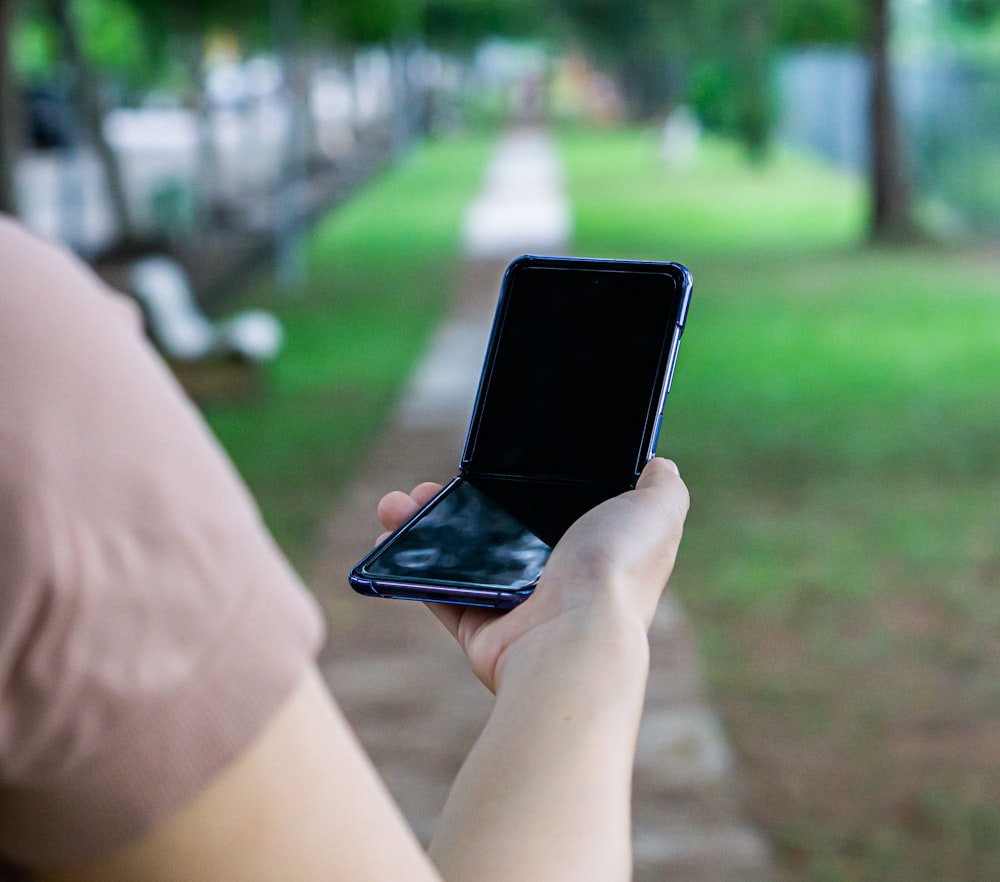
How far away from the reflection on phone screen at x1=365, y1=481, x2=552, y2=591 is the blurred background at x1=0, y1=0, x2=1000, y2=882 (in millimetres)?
2804

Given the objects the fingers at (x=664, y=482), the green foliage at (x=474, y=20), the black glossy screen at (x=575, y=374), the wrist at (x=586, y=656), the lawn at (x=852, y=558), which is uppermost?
the black glossy screen at (x=575, y=374)

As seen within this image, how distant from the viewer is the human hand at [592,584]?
132cm

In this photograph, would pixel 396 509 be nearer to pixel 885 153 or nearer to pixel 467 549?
pixel 467 549

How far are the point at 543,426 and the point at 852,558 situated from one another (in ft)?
17.2

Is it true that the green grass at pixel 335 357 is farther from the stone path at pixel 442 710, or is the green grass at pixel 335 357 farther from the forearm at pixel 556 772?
the forearm at pixel 556 772

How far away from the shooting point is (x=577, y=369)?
4.78 ft

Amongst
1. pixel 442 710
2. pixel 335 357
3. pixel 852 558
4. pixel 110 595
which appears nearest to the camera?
pixel 110 595

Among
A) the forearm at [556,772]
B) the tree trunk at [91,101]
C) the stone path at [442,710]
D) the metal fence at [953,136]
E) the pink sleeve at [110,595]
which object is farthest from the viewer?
the metal fence at [953,136]

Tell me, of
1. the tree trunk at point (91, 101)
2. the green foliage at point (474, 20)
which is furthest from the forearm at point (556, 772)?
the green foliage at point (474, 20)

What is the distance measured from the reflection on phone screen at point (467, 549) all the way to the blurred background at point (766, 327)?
2.80 m

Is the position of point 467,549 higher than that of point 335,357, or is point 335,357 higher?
point 467,549

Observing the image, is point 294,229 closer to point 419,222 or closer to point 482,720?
point 419,222

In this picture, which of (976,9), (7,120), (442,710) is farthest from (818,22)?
(442,710)

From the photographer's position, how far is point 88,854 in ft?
2.94
